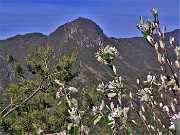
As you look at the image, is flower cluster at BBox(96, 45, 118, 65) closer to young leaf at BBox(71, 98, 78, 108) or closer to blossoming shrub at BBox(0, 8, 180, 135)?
blossoming shrub at BBox(0, 8, 180, 135)

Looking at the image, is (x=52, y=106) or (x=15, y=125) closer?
(x=15, y=125)

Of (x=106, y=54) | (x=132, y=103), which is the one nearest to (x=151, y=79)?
(x=132, y=103)

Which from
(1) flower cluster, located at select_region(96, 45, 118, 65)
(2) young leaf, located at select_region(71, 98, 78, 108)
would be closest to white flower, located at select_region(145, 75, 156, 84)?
(1) flower cluster, located at select_region(96, 45, 118, 65)

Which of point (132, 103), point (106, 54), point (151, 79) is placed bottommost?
point (132, 103)

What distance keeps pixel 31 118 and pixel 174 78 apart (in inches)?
908

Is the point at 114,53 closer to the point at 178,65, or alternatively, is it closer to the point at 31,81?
the point at 178,65

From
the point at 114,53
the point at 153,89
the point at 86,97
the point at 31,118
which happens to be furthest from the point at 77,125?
the point at 31,118

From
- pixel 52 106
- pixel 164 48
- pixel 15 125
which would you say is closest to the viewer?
pixel 164 48

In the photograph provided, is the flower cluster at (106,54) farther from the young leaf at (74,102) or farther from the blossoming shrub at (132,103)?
the young leaf at (74,102)

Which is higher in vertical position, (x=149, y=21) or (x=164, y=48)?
(x=149, y=21)

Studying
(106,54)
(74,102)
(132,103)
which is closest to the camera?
(74,102)

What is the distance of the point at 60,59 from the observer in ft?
84.7

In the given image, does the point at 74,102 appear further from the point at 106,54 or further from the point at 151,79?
the point at 151,79

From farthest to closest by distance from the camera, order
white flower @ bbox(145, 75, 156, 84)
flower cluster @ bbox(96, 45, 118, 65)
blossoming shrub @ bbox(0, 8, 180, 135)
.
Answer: white flower @ bbox(145, 75, 156, 84) < flower cluster @ bbox(96, 45, 118, 65) < blossoming shrub @ bbox(0, 8, 180, 135)
